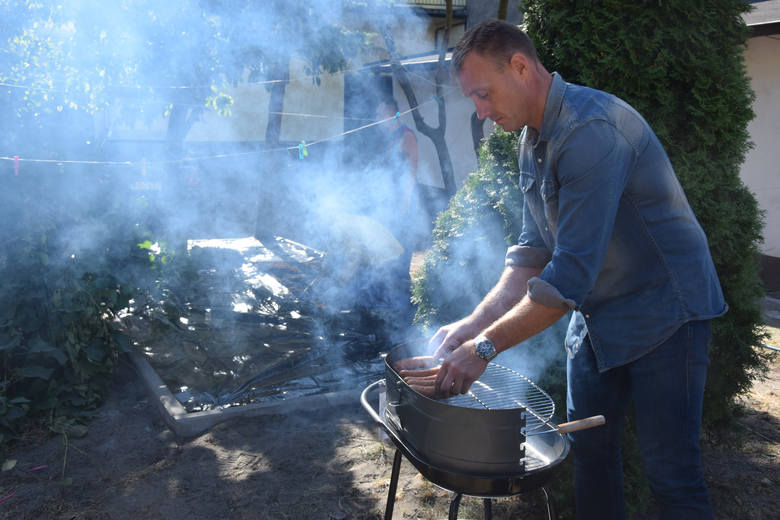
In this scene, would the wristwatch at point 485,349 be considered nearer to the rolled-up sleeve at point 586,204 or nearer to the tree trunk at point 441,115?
the rolled-up sleeve at point 586,204

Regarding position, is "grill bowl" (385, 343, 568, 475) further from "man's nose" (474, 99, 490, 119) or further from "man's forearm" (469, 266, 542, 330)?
"man's nose" (474, 99, 490, 119)

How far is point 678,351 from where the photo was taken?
189 centimetres

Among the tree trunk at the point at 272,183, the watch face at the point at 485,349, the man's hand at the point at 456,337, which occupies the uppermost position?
the watch face at the point at 485,349

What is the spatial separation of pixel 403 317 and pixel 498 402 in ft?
12.8

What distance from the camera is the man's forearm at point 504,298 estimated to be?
222 centimetres

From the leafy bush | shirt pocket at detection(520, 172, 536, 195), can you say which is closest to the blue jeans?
shirt pocket at detection(520, 172, 536, 195)

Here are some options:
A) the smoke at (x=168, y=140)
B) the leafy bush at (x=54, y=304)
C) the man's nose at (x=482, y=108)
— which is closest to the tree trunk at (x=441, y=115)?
the smoke at (x=168, y=140)

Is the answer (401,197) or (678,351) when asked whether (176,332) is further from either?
(678,351)

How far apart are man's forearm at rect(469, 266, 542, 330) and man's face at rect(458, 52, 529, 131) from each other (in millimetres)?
664

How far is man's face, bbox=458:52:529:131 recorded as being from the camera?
1879 mm

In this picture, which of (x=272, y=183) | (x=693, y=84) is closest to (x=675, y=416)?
(x=693, y=84)

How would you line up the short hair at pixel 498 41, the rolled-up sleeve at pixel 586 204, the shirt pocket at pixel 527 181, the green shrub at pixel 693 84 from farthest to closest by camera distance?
the green shrub at pixel 693 84 → the shirt pocket at pixel 527 181 → the short hair at pixel 498 41 → the rolled-up sleeve at pixel 586 204

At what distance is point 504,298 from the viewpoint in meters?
2.27

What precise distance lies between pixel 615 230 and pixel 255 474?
2715 mm
